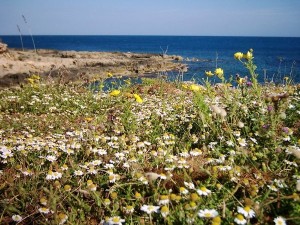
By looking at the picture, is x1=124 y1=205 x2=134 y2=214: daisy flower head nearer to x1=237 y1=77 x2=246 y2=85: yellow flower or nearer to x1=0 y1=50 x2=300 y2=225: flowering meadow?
x1=0 y1=50 x2=300 y2=225: flowering meadow

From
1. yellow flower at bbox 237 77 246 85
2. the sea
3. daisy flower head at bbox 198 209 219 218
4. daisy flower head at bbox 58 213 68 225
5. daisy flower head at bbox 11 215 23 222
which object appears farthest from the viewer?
the sea

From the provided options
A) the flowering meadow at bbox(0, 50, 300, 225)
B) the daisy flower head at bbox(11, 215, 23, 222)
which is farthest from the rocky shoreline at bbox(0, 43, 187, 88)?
the daisy flower head at bbox(11, 215, 23, 222)

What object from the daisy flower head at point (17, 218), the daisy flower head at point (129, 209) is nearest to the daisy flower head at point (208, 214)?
the daisy flower head at point (129, 209)

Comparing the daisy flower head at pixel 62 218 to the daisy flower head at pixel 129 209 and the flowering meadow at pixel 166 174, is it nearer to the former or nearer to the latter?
the flowering meadow at pixel 166 174

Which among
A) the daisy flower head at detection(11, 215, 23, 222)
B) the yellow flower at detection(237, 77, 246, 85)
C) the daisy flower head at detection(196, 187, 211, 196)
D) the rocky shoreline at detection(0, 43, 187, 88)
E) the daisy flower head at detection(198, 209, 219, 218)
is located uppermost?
the yellow flower at detection(237, 77, 246, 85)

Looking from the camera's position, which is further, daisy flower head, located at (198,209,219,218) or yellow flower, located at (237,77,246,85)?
yellow flower, located at (237,77,246,85)

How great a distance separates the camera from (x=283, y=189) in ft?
7.66

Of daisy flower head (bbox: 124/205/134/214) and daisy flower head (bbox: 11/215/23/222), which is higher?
daisy flower head (bbox: 124/205/134/214)

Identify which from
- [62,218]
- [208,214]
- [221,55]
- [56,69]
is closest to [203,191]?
[208,214]

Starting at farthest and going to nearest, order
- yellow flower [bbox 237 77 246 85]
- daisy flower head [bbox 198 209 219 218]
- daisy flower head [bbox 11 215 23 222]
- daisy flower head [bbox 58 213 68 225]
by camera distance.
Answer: yellow flower [bbox 237 77 246 85], daisy flower head [bbox 11 215 23 222], daisy flower head [bbox 58 213 68 225], daisy flower head [bbox 198 209 219 218]

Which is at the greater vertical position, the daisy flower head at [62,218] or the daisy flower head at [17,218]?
the daisy flower head at [62,218]

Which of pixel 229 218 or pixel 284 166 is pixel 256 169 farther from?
pixel 229 218

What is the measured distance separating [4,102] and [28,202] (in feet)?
17.4

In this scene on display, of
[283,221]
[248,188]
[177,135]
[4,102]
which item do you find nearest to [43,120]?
[4,102]
